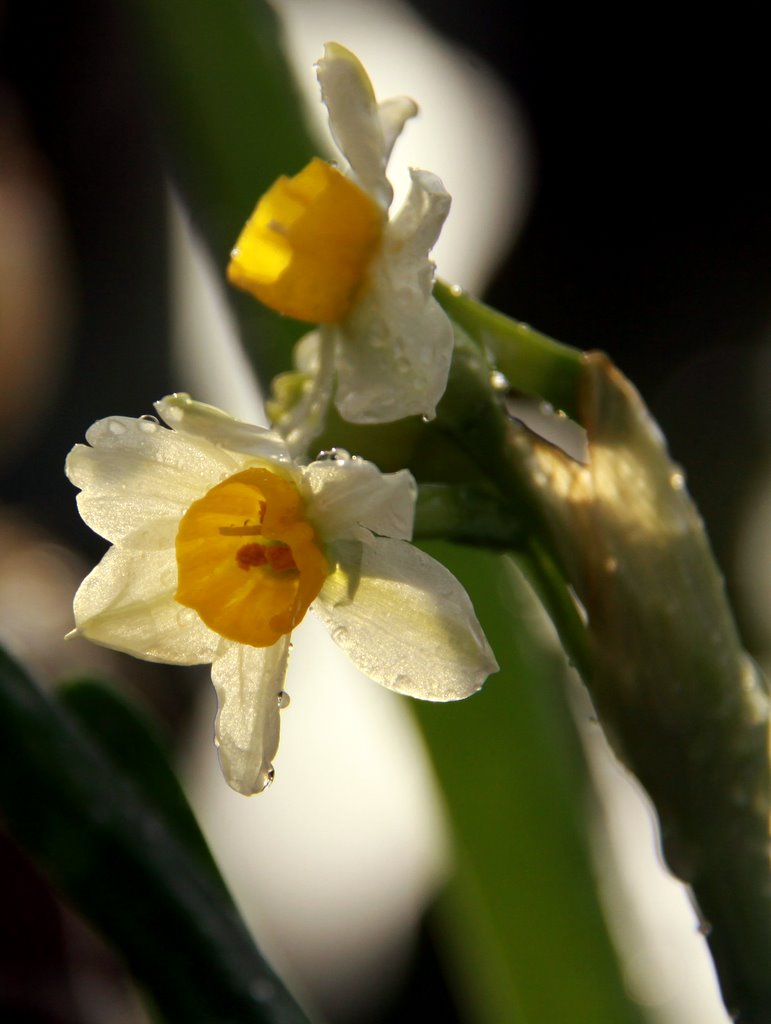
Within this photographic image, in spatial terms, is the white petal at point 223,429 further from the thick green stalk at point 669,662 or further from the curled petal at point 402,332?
the thick green stalk at point 669,662

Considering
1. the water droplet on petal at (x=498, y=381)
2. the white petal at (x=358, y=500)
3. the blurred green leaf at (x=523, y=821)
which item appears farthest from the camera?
the blurred green leaf at (x=523, y=821)

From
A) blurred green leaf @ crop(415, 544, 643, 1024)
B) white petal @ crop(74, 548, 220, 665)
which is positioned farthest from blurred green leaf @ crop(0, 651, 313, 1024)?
blurred green leaf @ crop(415, 544, 643, 1024)

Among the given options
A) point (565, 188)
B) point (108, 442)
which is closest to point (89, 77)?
point (565, 188)

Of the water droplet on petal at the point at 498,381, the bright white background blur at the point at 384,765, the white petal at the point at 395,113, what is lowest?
the bright white background blur at the point at 384,765

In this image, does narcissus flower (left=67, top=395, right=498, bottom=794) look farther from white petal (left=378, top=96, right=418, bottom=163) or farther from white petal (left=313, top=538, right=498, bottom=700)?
white petal (left=378, top=96, right=418, bottom=163)

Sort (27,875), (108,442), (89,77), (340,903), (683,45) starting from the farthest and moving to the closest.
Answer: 1. (683,45)
2. (89,77)
3. (340,903)
4. (27,875)
5. (108,442)

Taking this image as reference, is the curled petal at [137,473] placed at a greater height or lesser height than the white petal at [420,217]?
lesser

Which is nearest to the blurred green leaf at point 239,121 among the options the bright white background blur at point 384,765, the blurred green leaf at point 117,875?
the bright white background blur at point 384,765

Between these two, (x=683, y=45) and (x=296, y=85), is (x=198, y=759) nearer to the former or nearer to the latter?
(x=296, y=85)
